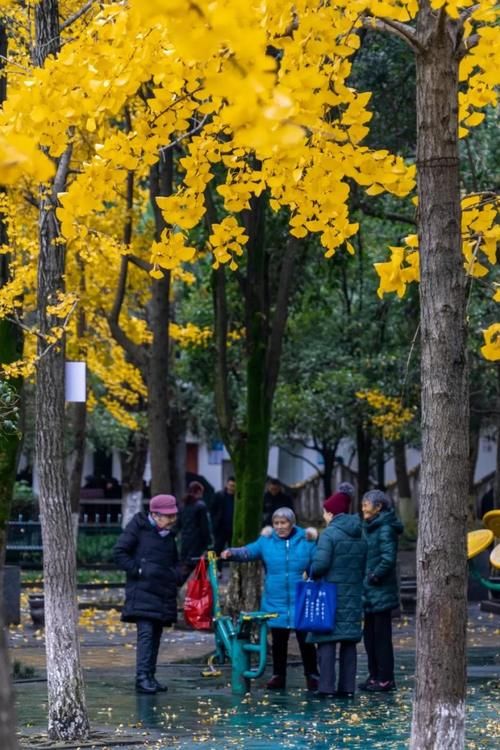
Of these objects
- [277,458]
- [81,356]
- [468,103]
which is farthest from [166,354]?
[277,458]

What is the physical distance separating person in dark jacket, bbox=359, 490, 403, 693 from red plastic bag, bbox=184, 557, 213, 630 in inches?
53.8

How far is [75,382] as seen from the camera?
10.7 metres

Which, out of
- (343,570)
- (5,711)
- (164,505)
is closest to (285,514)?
(343,570)

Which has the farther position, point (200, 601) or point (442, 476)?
point (200, 601)

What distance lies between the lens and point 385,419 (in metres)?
28.5

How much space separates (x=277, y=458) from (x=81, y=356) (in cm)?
3583

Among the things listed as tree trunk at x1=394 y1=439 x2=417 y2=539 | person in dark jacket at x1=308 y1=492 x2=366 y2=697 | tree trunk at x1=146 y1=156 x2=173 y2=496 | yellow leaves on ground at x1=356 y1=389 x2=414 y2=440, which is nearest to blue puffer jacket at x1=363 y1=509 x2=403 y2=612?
person in dark jacket at x1=308 y1=492 x2=366 y2=697

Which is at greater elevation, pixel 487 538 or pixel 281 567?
pixel 487 538

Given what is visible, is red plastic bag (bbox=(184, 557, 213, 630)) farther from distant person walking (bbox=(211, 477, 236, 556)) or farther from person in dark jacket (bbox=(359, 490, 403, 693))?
distant person walking (bbox=(211, 477, 236, 556))

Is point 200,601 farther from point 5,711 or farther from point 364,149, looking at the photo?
point 5,711

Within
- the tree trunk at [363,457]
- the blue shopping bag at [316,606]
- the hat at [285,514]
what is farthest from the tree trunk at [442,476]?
the tree trunk at [363,457]

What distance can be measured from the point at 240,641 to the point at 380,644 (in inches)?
46.7

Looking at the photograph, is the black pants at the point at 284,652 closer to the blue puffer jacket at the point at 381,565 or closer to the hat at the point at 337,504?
the blue puffer jacket at the point at 381,565

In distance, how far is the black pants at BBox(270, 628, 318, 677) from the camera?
43.6ft
